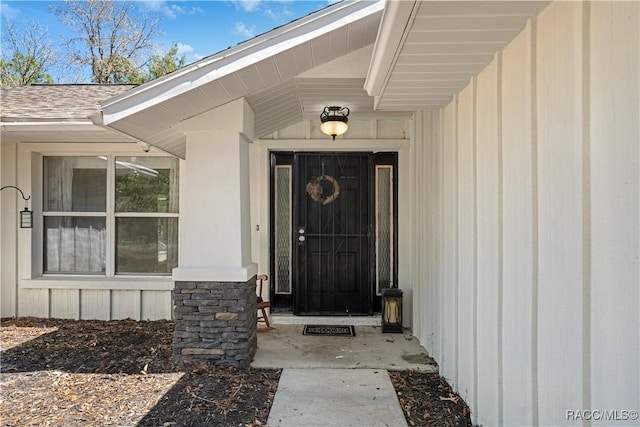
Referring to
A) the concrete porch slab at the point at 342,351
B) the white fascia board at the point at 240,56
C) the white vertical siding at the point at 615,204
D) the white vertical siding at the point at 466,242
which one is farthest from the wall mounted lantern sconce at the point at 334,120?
the white vertical siding at the point at 615,204

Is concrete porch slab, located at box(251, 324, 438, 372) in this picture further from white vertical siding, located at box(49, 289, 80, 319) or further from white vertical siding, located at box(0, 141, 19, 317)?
white vertical siding, located at box(0, 141, 19, 317)

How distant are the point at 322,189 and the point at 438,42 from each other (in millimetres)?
3149

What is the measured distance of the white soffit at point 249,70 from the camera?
2.90m

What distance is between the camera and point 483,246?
255 centimetres

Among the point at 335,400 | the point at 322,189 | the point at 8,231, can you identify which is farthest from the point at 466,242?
the point at 8,231

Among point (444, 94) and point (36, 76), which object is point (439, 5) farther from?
point (36, 76)

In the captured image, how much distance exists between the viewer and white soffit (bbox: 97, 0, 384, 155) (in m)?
2.90

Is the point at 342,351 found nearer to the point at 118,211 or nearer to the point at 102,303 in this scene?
the point at 102,303

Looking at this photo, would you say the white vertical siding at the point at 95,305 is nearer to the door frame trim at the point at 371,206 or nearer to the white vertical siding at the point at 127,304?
the white vertical siding at the point at 127,304

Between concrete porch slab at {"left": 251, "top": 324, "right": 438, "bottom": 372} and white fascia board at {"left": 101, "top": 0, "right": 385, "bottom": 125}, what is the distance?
247 centimetres

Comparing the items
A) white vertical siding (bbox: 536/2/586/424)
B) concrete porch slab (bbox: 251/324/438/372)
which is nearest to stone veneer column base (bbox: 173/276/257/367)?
concrete porch slab (bbox: 251/324/438/372)

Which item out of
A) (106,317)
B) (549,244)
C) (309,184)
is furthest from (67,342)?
(549,244)

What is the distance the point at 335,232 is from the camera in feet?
17.1

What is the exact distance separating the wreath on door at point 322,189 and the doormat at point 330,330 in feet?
5.19
